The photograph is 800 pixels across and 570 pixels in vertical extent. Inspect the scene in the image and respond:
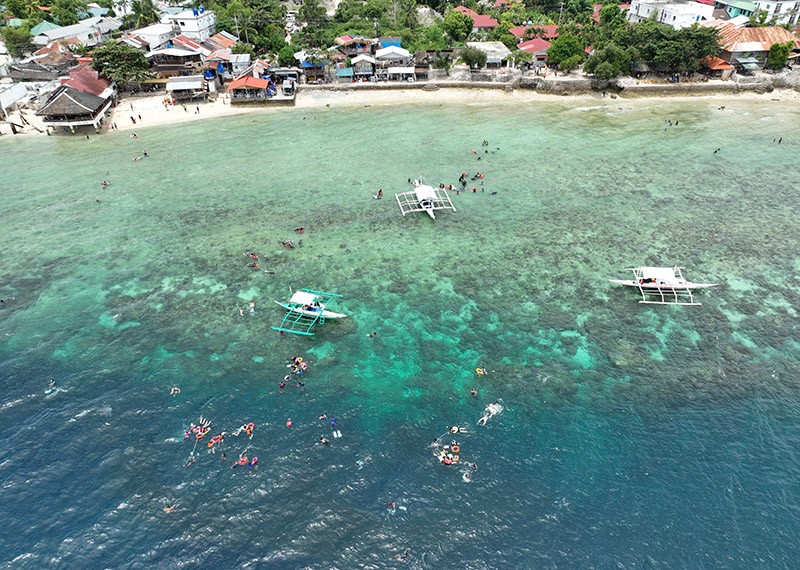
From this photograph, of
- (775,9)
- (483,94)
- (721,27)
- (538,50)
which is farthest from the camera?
(775,9)

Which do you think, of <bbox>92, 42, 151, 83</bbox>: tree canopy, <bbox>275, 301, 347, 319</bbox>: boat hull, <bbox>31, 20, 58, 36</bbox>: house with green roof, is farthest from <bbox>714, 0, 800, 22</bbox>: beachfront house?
<bbox>31, 20, 58, 36</bbox>: house with green roof

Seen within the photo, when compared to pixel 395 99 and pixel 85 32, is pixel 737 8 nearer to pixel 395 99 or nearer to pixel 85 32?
pixel 395 99

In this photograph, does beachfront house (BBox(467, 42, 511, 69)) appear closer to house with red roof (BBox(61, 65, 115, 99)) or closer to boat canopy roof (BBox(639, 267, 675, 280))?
boat canopy roof (BBox(639, 267, 675, 280))

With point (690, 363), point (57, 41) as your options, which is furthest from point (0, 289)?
point (57, 41)

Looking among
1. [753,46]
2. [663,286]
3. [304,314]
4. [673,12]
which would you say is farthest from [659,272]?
[673,12]

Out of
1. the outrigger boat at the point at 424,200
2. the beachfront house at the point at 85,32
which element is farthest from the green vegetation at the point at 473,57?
the beachfront house at the point at 85,32

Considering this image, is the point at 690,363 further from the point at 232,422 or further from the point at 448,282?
the point at 232,422
